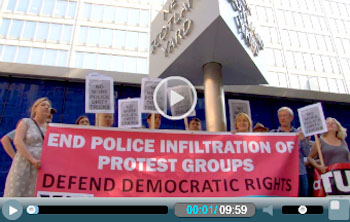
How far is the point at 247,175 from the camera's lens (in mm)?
3178

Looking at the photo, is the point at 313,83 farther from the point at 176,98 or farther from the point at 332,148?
the point at 176,98

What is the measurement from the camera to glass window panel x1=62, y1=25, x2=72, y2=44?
33.9 meters

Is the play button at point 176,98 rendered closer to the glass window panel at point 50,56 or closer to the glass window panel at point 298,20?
the glass window panel at point 50,56

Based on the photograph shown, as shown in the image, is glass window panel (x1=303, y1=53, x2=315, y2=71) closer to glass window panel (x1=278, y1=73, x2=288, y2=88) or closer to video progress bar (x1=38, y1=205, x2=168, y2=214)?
glass window panel (x1=278, y1=73, x2=288, y2=88)

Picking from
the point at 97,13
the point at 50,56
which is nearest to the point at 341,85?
the point at 97,13

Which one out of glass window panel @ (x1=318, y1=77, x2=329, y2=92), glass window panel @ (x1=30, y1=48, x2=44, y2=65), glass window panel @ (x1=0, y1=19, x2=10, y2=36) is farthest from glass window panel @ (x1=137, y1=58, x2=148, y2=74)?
glass window panel @ (x1=318, y1=77, x2=329, y2=92)

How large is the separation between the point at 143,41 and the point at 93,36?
4.97 metres

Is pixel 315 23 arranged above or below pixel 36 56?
above

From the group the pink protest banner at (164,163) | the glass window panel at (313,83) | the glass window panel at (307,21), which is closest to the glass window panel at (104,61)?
the glass window panel at (313,83)

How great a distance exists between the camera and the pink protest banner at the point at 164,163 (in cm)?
297

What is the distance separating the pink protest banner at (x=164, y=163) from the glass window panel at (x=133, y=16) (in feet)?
113

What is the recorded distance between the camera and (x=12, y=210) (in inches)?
59.9

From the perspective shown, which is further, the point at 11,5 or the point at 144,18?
the point at 144,18

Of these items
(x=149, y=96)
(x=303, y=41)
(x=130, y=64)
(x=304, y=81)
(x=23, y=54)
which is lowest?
(x=149, y=96)
